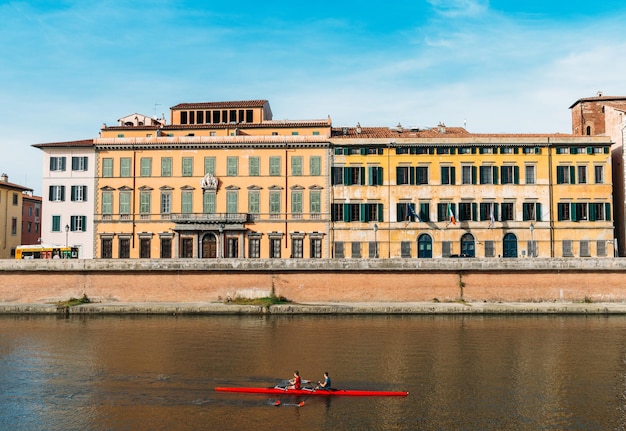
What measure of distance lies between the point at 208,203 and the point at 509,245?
27640mm

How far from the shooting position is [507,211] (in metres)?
56.4

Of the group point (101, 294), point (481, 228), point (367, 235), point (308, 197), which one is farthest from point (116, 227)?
point (481, 228)

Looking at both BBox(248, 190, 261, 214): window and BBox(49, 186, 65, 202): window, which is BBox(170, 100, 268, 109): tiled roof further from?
BBox(49, 186, 65, 202): window

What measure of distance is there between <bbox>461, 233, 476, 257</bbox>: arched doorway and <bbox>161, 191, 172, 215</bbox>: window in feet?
88.7

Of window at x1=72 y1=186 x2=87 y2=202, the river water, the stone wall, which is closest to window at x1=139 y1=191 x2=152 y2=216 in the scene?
window at x1=72 y1=186 x2=87 y2=202

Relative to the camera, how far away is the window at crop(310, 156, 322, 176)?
Answer: 5756 centimetres

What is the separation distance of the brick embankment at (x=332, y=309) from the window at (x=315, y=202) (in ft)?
40.7

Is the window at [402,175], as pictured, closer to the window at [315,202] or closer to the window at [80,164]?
the window at [315,202]

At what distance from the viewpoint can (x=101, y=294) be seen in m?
49.0

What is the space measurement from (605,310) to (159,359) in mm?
32402

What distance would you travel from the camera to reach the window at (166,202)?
57719 millimetres

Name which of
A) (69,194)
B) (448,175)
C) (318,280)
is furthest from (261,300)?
(69,194)

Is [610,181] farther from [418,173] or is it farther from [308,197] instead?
[308,197]

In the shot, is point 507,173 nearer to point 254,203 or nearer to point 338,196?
point 338,196
